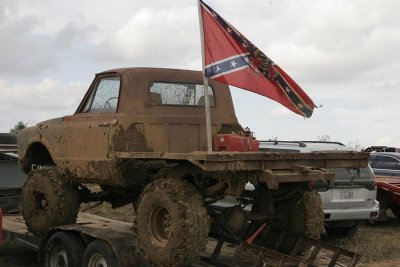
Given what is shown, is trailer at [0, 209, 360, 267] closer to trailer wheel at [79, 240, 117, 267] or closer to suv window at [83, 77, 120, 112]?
trailer wheel at [79, 240, 117, 267]

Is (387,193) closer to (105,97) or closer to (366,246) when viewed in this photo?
(366,246)

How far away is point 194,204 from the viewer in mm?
4902

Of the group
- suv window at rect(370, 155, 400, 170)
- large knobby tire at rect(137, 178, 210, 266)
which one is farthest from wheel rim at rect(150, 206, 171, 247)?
suv window at rect(370, 155, 400, 170)

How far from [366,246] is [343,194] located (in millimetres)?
1070

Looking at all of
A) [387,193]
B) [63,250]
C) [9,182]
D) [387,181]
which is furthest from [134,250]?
[387,181]

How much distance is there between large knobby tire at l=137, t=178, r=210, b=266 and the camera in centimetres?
480

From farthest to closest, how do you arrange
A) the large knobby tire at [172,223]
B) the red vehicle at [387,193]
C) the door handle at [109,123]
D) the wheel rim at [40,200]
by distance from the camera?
the red vehicle at [387,193], the wheel rim at [40,200], the door handle at [109,123], the large knobby tire at [172,223]

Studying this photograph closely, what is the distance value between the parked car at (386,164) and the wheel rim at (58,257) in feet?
30.6

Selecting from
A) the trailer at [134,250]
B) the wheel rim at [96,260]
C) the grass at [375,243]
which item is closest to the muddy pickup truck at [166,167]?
the trailer at [134,250]

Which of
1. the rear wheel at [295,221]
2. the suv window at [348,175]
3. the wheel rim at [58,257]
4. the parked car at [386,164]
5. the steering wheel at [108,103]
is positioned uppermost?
the steering wheel at [108,103]

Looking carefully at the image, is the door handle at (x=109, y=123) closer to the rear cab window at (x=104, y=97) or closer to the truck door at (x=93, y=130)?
the truck door at (x=93, y=130)

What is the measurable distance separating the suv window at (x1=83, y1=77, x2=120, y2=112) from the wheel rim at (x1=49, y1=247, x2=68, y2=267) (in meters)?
1.66

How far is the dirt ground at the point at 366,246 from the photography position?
8094 millimetres

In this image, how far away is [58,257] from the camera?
21.3 feet
